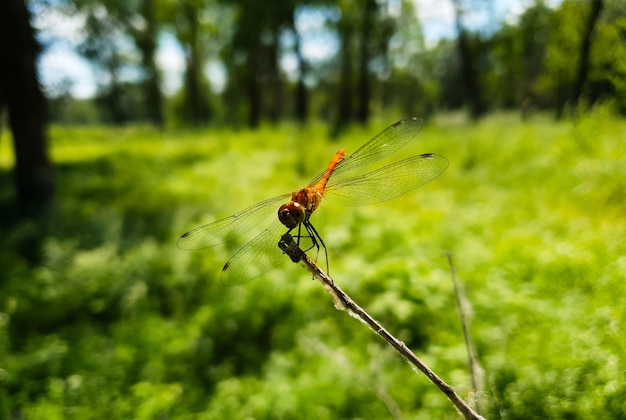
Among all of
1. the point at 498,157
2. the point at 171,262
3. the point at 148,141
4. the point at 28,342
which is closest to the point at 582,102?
the point at 498,157

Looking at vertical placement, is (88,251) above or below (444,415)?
above

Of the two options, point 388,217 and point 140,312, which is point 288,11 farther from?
point 140,312

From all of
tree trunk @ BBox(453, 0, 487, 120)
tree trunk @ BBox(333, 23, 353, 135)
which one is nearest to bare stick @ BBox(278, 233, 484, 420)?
tree trunk @ BBox(453, 0, 487, 120)

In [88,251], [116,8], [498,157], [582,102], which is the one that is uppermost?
[116,8]

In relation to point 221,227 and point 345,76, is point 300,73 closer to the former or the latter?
point 345,76

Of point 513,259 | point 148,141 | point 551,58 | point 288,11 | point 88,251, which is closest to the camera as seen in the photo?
point 513,259

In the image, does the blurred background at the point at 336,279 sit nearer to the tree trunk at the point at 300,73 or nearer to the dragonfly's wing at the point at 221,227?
the dragonfly's wing at the point at 221,227

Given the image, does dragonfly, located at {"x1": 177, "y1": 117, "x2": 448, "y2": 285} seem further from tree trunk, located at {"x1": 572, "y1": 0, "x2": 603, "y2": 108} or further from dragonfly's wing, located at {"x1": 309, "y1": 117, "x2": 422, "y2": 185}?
tree trunk, located at {"x1": 572, "y1": 0, "x2": 603, "y2": 108}

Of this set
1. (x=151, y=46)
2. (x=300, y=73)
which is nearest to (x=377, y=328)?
(x=151, y=46)
